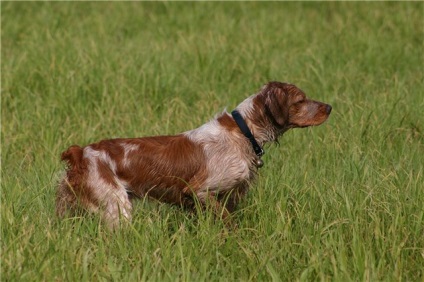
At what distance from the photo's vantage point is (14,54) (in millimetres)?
9242

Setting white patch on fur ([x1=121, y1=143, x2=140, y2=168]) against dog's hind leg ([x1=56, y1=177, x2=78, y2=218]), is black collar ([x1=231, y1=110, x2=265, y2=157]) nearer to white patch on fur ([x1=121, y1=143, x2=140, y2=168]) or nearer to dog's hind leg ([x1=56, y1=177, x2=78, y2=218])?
white patch on fur ([x1=121, y1=143, x2=140, y2=168])

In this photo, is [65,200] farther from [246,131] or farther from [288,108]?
[288,108]

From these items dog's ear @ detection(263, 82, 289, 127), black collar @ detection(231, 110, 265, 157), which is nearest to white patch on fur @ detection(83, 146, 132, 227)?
black collar @ detection(231, 110, 265, 157)

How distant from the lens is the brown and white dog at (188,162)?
16.9ft

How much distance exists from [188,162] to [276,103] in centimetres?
69

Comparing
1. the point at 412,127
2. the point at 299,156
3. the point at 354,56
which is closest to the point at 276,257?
the point at 299,156

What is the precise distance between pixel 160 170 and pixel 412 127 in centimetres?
273

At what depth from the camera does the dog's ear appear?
5.53 meters

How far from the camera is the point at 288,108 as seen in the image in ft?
18.4

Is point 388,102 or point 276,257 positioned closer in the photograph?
point 276,257

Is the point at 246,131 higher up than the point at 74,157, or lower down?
lower down

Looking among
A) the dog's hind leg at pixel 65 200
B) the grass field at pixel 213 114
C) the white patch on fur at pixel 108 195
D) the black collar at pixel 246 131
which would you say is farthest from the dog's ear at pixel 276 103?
the dog's hind leg at pixel 65 200

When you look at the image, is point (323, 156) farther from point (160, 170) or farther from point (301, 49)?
point (301, 49)

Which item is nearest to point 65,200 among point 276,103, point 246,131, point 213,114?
point 246,131
